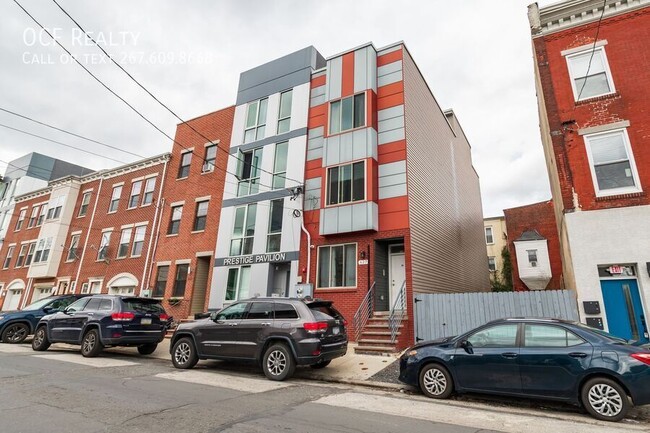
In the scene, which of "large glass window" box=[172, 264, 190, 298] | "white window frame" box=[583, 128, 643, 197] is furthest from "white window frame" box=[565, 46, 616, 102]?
"large glass window" box=[172, 264, 190, 298]

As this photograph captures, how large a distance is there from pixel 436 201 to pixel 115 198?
840 inches

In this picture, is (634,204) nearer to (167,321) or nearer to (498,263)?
(167,321)

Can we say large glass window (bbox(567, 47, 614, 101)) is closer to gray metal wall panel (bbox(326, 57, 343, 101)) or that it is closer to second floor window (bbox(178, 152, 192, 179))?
gray metal wall panel (bbox(326, 57, 343, 101))

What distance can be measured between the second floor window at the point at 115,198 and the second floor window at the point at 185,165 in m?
6.02

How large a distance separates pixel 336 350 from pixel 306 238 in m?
7.46

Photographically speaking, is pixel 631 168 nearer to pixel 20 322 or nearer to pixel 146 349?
pixel 146 349

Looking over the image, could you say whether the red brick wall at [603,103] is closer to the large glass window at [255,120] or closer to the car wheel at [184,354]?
the car wheel at [184,354]

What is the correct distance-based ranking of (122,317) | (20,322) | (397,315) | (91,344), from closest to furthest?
(122,317), (91,344), (397,315), (20,322)

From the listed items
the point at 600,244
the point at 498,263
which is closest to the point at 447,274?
the point at 600,244

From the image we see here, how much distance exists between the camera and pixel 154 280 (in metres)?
19.8

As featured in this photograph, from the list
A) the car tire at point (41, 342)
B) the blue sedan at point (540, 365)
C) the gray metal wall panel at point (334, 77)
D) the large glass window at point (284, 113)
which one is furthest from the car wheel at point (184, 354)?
the gray metal wall panel at point (334, 77)

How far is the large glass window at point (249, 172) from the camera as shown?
1791cm

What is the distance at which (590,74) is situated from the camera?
1212 centimetres

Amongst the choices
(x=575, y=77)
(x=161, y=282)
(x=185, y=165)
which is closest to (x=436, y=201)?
(x=575, y=77)
